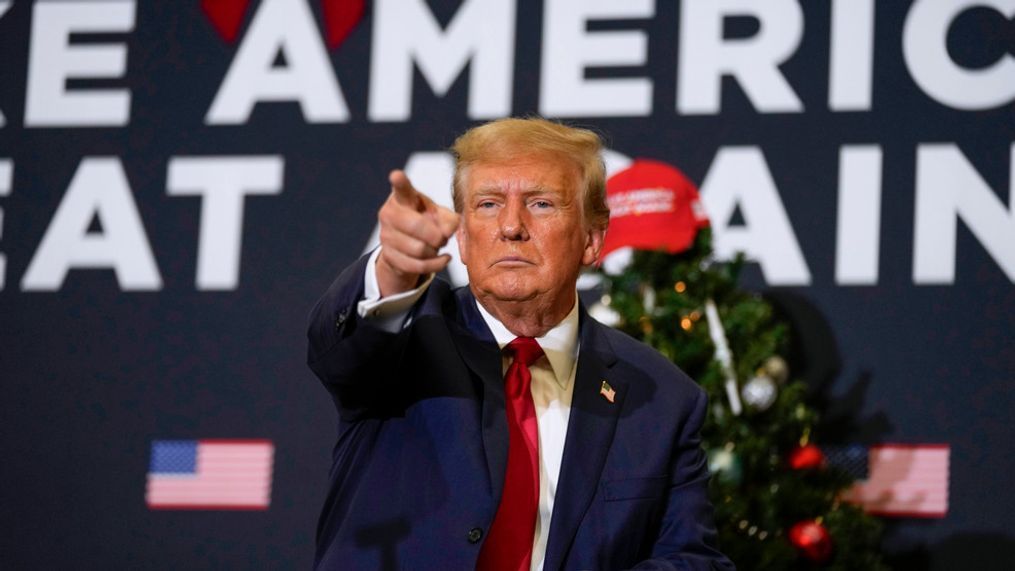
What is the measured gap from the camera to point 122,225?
16.4ft

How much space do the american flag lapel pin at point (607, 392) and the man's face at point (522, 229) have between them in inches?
6.8

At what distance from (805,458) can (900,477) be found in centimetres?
56

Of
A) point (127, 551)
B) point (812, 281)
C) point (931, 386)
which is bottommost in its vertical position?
point (127, 551)

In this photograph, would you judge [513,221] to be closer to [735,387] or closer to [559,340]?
[559,340]

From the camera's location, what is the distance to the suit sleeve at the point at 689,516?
7.69 feet

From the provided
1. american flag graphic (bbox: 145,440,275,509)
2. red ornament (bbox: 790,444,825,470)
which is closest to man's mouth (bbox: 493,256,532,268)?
red ornament (bbox: 790,444,825,470)

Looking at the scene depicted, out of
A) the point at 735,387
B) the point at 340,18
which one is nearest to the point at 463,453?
the point at 735,387

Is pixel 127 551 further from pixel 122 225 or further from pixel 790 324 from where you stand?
pixel 790 324

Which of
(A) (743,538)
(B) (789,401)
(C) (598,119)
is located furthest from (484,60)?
(A) (743,538)

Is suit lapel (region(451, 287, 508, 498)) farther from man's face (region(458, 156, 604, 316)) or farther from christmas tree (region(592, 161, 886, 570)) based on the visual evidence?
christmas tree (region(592, 161, 886, 570))

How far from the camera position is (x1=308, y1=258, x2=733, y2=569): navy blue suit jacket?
7.00 feet

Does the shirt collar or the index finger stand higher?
the index finger

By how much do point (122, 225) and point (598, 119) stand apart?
1818 millimetres

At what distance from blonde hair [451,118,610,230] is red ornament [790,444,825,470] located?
1726 mm
